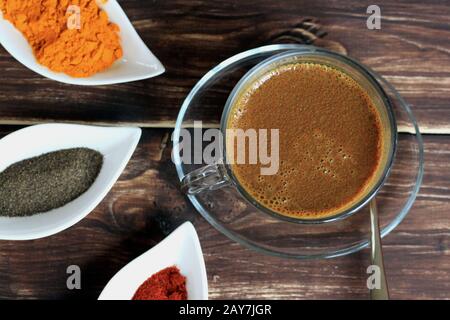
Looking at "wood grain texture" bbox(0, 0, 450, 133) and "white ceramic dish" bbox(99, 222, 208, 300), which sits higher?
"wood grain texture" bbox(0, 0, 450, 133)

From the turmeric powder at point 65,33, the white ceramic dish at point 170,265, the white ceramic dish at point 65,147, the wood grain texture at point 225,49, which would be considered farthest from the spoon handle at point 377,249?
the turmeric powder at point 65,33

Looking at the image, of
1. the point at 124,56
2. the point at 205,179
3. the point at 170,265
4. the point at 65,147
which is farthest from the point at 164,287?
the point at 124,56

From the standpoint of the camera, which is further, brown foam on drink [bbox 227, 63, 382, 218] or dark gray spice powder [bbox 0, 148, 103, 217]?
dark gray spice powder [bbox 0, 148, 103, 217]

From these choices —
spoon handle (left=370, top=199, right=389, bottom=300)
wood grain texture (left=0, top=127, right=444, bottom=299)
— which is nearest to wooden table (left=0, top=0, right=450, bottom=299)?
wood grain texture (left=0, top=127, right=444, bottom=299)

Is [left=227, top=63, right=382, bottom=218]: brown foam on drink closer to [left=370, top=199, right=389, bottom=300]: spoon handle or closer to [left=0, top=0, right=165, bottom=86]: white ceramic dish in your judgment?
[left=370, top=199, right=389, bottom=300]: spoon handle

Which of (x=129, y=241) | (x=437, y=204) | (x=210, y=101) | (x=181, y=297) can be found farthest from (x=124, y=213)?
(x=437, y=204)

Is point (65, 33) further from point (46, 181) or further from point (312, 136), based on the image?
point (312, 136)

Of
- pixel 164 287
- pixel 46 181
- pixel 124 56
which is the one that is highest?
pixel 124 56
